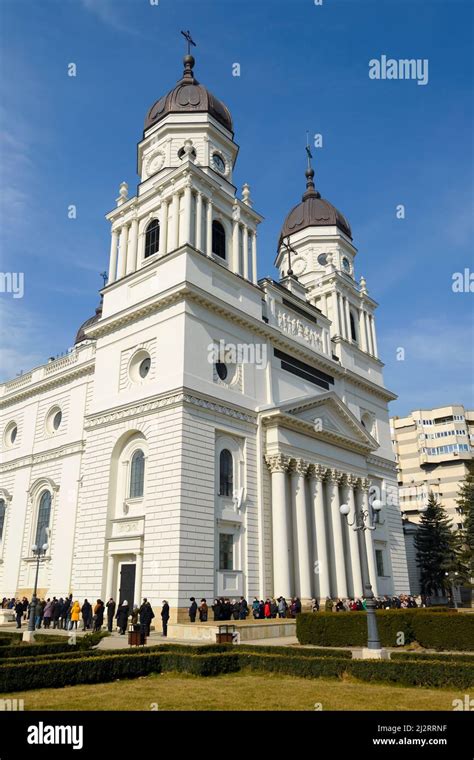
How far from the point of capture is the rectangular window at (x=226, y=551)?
2895 cm

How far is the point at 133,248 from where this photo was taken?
37.0 metres

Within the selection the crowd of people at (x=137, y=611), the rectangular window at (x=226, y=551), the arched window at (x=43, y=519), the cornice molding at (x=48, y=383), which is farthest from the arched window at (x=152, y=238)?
the crowd of people at (x=137, y=611)

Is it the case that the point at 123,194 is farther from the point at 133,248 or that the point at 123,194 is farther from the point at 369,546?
the point at 369,546

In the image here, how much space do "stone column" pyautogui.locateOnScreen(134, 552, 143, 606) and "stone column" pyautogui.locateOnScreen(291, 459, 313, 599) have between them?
30.6ft

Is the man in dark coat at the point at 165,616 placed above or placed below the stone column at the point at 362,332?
below

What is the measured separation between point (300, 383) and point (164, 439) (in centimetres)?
1334

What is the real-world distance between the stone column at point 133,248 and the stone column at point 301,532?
15926 mm

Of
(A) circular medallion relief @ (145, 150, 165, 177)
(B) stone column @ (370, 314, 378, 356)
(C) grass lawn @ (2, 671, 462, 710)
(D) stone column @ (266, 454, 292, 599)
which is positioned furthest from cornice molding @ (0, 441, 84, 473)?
(B) stone column @ (370, 314, 378, 356)

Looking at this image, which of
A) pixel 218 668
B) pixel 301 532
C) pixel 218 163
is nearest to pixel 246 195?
pixel 218 163

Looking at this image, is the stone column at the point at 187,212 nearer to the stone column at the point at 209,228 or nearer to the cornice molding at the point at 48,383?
the stone column at the point at 209,228

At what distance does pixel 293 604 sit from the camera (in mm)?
29047

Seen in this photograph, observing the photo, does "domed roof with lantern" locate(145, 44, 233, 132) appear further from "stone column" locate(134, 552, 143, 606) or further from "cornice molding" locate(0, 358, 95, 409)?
"stone column" locate(134, 552, 143, 606)
